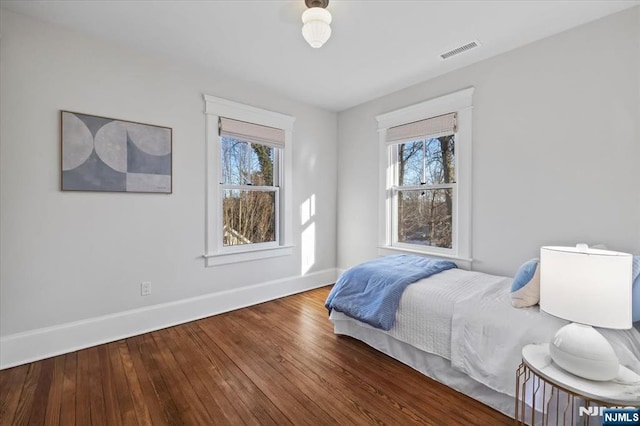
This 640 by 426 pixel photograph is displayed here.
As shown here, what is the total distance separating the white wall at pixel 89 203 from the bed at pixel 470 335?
2.02 m

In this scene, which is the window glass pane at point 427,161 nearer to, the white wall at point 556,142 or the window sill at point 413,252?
the white wall at point 556,142

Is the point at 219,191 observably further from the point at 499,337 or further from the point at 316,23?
the point at 499,337

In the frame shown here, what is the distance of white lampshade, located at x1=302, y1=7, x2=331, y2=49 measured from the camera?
1.88 metres

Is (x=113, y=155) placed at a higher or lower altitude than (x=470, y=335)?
higher

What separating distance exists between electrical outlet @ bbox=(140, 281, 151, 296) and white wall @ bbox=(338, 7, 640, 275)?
3240 millimetres

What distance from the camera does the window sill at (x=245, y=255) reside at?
316 centimetres

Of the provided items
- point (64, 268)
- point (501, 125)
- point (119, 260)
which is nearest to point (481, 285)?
point (501, 125)

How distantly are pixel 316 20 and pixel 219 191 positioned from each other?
6.54 ft

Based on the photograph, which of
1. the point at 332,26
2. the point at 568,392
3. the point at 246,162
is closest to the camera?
the point at 568,392

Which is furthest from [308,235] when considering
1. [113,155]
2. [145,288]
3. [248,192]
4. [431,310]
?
[113,155]

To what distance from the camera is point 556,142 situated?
2396 millimetres

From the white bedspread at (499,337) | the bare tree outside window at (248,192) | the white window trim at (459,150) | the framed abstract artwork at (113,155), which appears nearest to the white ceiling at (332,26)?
the white window trim at (459,150)

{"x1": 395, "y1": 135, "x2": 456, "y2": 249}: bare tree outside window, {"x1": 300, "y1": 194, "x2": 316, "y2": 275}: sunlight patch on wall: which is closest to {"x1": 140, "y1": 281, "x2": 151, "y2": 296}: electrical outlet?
{"x1": 300, "y1": 194, "x2": 316, "y2": 275}: sunlight patch on wall

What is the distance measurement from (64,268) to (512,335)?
3.30 meters
